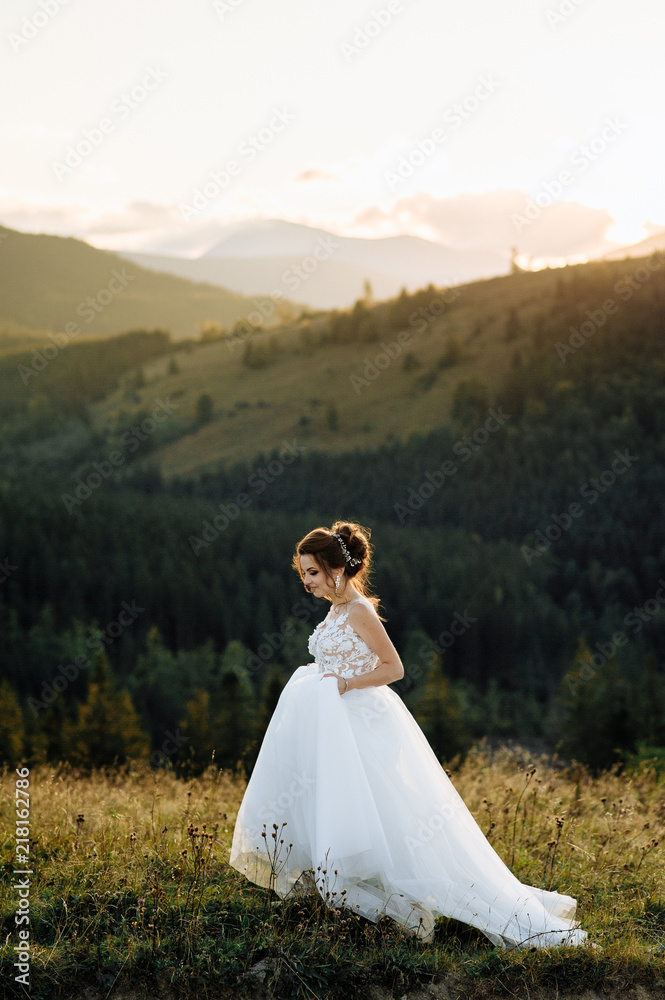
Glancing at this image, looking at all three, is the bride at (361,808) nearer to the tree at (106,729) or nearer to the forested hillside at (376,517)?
A: the forested hillside at (376,517)

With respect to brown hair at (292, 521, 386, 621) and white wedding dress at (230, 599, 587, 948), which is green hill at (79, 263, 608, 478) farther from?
white wedding dress at (230, 599, 587, 948)

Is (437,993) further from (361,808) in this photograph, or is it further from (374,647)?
(374,647)

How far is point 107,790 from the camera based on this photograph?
6.71 metres

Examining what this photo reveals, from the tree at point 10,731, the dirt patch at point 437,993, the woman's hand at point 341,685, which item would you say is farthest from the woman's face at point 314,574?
the tree at point 10,731

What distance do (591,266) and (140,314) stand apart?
124159mm

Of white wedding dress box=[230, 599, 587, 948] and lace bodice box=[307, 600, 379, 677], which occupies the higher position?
lace bodice box=[307, 600, 379, 677]

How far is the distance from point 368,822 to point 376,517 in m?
80.7

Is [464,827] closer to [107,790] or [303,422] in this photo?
[107,790]

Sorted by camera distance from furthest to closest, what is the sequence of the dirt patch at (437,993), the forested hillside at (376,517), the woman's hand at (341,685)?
the forested hillside at (376,517)
the woman's hand at (341,685)
the dirt patch at (437,993)

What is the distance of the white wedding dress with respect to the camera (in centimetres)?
405

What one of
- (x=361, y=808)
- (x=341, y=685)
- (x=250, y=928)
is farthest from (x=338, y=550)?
(x=250, y=928)

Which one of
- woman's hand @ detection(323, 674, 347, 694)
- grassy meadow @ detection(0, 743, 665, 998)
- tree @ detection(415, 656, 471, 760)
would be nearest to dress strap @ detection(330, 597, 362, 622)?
woman's hand @ detection(323, 674, 347, 694)

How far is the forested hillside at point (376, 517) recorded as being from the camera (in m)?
38.2

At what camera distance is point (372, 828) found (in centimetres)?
407
